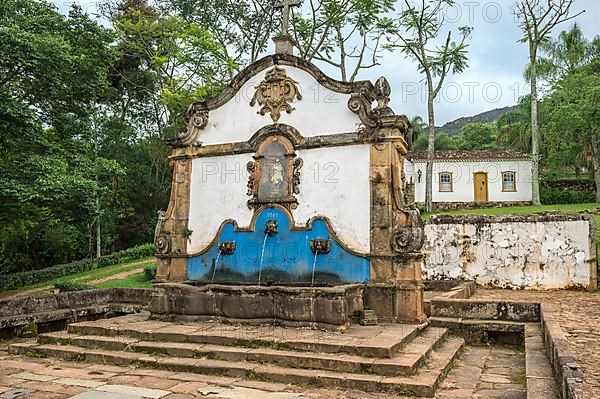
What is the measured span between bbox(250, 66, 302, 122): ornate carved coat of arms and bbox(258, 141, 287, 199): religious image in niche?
0.63 m

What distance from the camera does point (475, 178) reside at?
33625 mm

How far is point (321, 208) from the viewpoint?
9.52 metres

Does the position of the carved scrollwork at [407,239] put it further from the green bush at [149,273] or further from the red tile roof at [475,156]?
the red tile roof at [475,156]

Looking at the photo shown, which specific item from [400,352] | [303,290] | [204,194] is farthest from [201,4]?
[400,352]

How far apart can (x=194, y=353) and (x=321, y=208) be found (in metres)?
3.58

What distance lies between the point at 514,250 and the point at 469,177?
65.7 ft

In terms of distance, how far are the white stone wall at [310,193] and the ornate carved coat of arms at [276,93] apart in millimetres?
967

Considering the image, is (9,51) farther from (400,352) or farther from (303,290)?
(400,352)

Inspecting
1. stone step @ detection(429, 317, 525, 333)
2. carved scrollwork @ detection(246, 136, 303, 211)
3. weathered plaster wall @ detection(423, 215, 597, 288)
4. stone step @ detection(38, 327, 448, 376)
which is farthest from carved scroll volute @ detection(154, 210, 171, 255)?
weathered plaster wall @ detection(423, 215, 597, 288)

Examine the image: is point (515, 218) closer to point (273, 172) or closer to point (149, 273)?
point (273, 172)

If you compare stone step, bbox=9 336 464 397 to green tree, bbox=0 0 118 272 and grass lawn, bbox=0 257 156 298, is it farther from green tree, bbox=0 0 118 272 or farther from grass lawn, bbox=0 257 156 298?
grass lawn, bbox=0 257 156 298

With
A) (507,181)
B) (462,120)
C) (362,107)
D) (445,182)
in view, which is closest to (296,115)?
(362,107)

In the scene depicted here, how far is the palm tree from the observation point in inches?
1409

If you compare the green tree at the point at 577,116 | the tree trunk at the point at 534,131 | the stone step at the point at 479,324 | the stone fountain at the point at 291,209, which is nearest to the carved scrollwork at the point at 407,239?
the stone fountain at the point at 291,209
